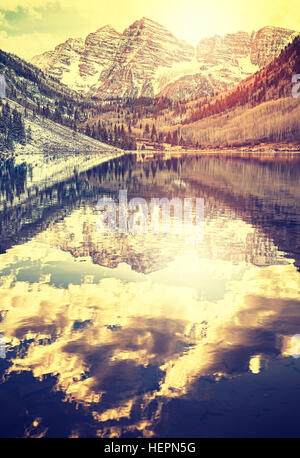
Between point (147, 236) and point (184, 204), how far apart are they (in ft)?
54.0

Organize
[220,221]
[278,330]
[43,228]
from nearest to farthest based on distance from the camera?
1. [278,330]
2. [43,228]
3. [220,221]

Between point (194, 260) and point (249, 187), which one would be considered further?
point (249, 187)

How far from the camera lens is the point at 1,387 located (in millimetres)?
12047

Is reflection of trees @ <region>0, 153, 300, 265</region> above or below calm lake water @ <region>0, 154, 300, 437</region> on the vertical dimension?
above

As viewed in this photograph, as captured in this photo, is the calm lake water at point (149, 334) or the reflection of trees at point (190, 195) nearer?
the calm lake water at point (149, 334)

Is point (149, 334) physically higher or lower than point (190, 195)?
lower

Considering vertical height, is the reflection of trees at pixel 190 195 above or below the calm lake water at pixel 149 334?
above

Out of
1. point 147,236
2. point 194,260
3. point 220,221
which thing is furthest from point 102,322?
point 220,221

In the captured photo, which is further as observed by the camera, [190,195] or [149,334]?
[190,195]

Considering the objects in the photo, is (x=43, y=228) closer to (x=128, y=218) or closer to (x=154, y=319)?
(x=128, y=218)

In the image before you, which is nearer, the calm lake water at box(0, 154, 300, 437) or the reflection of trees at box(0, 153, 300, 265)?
the calm lake water at box(0, 154, 300, 437)

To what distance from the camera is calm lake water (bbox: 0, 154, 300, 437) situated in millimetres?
10812

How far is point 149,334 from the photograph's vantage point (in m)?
15.4

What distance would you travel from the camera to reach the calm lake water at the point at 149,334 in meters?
10.8
